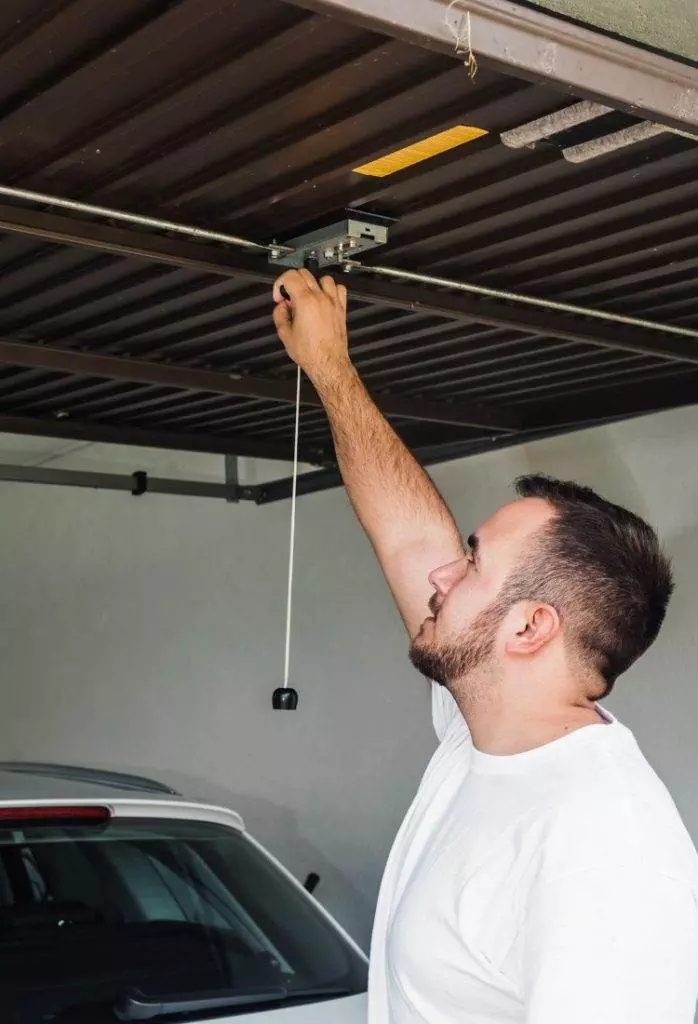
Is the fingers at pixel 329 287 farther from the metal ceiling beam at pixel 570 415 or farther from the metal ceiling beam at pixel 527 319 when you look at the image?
the metal ceiling beam at pixel 570 415

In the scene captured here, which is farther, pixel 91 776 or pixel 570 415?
pixel 570 415

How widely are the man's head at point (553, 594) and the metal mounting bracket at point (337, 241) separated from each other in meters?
1.22

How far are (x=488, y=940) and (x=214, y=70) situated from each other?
1.80 metres

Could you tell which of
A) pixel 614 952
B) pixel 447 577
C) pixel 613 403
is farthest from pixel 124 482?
pixel 614 952

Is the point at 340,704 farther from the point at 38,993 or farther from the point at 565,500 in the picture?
the point at 565,500

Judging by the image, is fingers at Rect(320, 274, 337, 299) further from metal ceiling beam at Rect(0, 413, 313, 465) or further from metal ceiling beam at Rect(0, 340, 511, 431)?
metal ceiling beam at Rect(0, 413, 313, 465)

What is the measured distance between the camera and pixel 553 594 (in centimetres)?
227

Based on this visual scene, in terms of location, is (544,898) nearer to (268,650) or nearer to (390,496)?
(390,496)

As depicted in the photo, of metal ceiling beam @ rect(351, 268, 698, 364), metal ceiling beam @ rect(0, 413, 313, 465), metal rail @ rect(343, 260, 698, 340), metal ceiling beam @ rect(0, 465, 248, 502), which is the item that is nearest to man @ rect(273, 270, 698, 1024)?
metal rail @ rect(343, 260, 698, 340)

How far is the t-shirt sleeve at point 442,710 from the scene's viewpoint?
2.73 metres

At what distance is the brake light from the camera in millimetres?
3291

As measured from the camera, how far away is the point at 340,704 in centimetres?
684

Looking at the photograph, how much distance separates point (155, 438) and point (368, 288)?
9.47 feet

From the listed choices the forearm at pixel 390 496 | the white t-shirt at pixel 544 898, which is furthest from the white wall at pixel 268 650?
the white t-shirt at pixel 544 898
